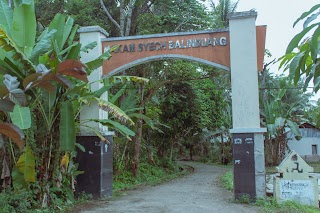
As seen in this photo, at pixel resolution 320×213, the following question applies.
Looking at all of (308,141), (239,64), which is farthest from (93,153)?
(308,141)

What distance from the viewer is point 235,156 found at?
886cm

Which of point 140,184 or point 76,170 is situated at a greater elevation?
point 76,170

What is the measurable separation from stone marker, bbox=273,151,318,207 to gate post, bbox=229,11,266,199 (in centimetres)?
53

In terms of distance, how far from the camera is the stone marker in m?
8.84

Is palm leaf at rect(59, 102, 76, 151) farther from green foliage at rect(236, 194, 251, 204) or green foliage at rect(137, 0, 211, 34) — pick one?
Answer: green foliage at rect(137, 0, 211, 34)

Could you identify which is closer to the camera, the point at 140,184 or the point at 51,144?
the point at 51,144

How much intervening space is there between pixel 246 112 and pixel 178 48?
2.48 m

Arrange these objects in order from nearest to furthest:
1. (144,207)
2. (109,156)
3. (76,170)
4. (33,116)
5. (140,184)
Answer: (33,116), (144,207), (76,170), (109,156), (140,184)

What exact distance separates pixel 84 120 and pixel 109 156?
134 cm

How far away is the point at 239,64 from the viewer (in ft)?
29.5

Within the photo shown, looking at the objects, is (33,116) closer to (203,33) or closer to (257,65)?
(203,33)

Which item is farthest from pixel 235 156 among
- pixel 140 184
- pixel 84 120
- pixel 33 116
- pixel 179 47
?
pixel 140 184

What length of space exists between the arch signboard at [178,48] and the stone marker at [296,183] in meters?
2.54

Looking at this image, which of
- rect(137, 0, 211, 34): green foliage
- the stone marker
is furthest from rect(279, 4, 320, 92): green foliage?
rect(137, 0, 211, 34): green foliage
